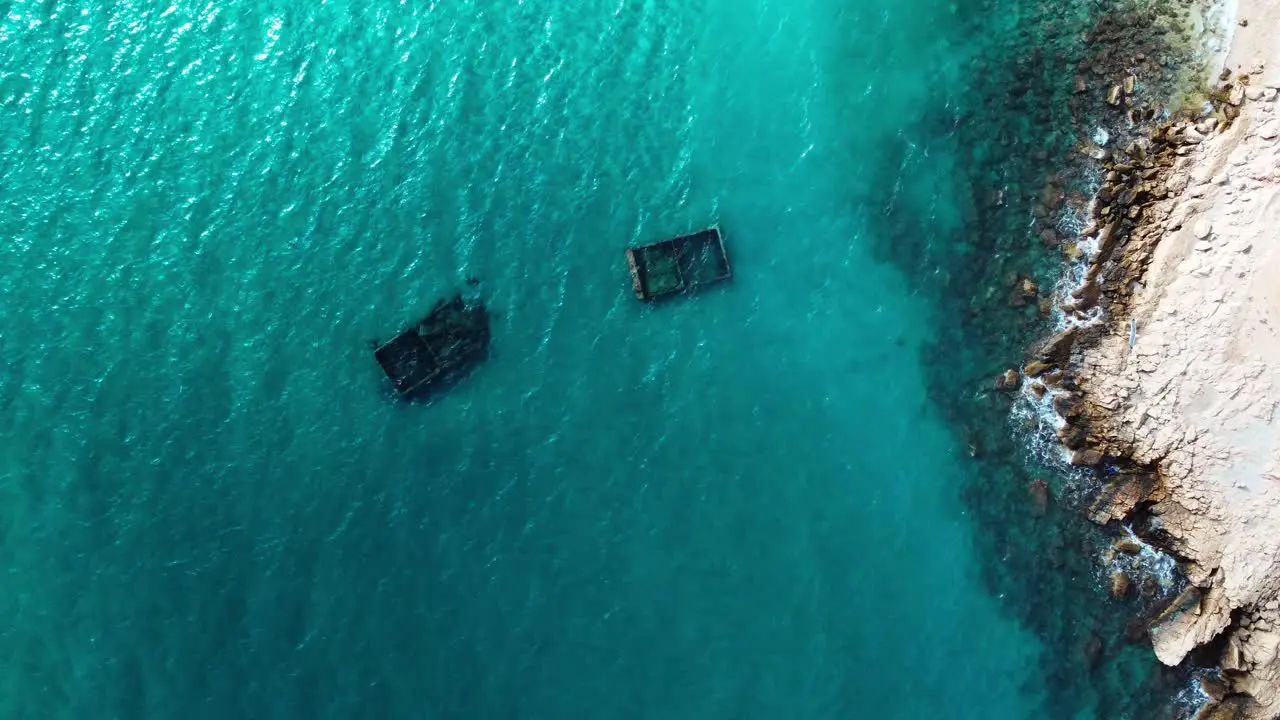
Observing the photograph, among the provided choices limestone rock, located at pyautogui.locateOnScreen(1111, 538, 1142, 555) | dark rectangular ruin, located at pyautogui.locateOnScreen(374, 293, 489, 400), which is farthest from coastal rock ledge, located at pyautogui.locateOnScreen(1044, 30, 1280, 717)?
dark rectangular ruin, located at pyautogui.locateOnScreen(374, 293, 489, 400)

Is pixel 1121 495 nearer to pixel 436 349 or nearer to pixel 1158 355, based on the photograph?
pixel 1158 355

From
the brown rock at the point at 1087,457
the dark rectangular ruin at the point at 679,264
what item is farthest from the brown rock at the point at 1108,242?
the dark rectangular ruin at the point at 679,264

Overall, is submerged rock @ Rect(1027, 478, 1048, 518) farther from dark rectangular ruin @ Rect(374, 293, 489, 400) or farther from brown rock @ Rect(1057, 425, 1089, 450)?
dark rectangular ruin @ Rect(374, 293, 489, 400)

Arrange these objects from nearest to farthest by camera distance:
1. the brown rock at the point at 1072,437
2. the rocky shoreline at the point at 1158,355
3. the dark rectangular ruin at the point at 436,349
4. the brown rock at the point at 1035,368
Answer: the rocky shoreline at the point at 1158,355 → the dark rectangular ruin at the point at 436,349 → the brown rock at the point at 1072,437 → the brown rock at the point at 1035,368

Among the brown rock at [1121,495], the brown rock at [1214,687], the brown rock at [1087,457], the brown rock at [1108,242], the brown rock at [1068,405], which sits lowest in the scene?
the brown rock at [1214,687]

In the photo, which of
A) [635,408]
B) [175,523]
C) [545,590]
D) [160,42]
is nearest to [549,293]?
[635,408]

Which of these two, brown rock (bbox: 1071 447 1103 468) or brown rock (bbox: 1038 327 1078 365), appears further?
brown rock (bbox: 1038 327 1078 365)

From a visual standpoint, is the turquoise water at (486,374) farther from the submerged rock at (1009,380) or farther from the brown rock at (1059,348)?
the brown rock at (1059,348)
